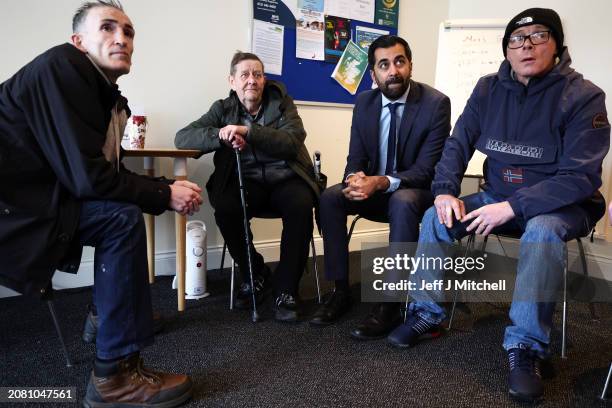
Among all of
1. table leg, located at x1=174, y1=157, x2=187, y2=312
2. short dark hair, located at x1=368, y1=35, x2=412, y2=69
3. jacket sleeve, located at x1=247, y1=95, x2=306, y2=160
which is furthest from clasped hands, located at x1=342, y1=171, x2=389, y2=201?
table leg, located at x1=174, y1=157, x2=187, y2=312

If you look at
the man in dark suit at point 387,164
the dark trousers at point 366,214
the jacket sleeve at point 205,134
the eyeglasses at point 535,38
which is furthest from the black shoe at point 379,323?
the eyeglasses at point 535,38

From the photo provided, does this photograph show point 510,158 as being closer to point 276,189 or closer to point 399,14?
point 276,189

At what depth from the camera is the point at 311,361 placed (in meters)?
1.64

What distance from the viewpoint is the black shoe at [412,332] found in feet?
5.77

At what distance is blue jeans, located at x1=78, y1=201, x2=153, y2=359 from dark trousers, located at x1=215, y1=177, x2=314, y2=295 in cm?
86

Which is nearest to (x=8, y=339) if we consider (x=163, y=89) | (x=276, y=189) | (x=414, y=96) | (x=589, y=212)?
(x=276, y=189)

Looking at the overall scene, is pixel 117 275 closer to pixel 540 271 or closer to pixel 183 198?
pixel 183 198

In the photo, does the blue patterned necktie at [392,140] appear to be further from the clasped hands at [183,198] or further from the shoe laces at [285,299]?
the clasped hands at [183,198]

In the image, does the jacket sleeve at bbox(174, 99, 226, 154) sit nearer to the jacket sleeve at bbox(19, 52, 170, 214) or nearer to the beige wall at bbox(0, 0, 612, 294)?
the beige wall at bbox(0, 0, 612, 294)

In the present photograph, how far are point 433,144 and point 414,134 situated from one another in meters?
0.10

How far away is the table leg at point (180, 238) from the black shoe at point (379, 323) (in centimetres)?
83

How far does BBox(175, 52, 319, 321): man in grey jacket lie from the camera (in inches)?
82.7

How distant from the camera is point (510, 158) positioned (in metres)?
1.80

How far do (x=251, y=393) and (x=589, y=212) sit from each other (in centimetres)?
138
